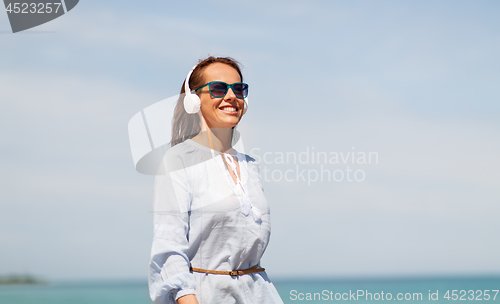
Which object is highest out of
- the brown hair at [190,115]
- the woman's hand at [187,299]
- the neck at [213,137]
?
the brown hair at [190,115]

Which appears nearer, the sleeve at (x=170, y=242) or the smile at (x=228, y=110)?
the sleeve at (x=170, y=242)

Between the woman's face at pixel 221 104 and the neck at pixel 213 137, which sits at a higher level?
the woman's face at pixel 221 104

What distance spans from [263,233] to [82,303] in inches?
1066

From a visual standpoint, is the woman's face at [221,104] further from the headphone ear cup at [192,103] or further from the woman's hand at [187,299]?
the woman's hand at [187,299]

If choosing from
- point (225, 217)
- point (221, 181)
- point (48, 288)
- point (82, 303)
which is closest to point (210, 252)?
point (225, 217)

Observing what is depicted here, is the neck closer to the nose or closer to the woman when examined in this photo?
the woman

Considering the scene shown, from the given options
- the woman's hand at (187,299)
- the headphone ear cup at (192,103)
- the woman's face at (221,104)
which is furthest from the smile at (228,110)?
the woman's hand at (187,299)

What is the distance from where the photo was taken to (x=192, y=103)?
93.0 inches

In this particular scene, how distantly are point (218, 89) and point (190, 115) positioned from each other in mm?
215

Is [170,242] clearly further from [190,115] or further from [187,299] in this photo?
[190,115]

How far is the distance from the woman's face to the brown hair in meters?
0.05

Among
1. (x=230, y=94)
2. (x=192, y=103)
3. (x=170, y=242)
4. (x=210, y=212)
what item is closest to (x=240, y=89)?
(x=230, y=94)

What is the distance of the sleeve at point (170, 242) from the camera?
78.1 inches

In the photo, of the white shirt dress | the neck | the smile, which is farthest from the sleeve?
the smile
